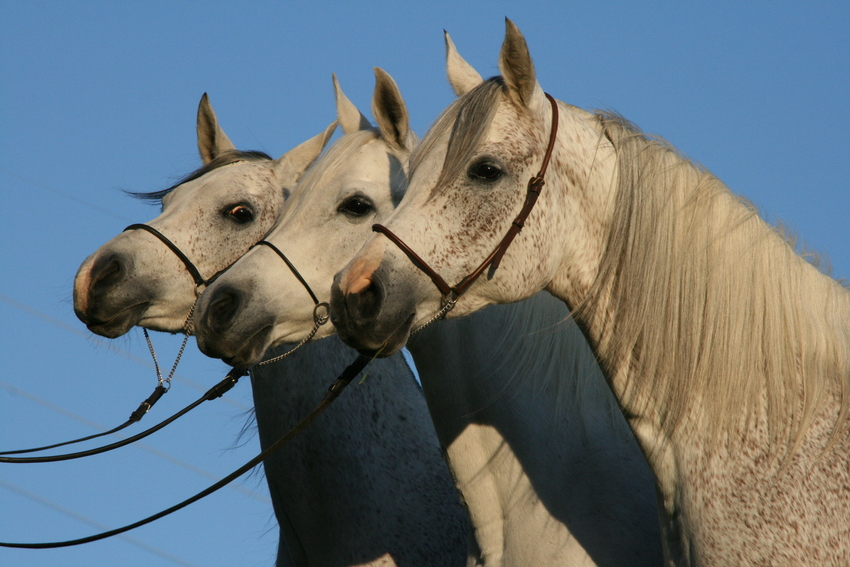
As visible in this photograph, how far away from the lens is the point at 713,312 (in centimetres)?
314

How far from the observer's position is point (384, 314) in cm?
303

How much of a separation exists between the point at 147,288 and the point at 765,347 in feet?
9.51

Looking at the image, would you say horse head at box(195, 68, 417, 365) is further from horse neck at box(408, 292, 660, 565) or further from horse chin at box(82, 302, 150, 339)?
horse chin at box(82, 302, 150, 339)

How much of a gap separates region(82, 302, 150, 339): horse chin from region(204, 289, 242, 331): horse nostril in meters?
0.80

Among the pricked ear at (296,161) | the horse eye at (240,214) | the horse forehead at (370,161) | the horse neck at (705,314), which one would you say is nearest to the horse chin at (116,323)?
the horse eye at (240,214)

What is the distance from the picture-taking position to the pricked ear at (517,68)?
3.23 metres

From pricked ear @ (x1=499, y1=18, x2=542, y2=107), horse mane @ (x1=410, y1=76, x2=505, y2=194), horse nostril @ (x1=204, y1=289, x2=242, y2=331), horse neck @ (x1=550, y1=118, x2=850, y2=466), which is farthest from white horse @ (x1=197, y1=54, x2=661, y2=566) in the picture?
horse neck @ (x1=550, y1=118, x2=850, y2=466)

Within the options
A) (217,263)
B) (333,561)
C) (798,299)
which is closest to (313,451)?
(333,561)

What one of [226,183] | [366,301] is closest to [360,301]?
[366,301]

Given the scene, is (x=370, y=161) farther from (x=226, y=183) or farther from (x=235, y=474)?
(x=235, y=474)

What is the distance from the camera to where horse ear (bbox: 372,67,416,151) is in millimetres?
4355

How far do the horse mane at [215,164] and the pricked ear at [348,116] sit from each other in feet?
2.08

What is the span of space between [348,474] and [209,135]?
7.69 ft

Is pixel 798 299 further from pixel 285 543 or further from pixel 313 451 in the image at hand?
pixel 285 543
